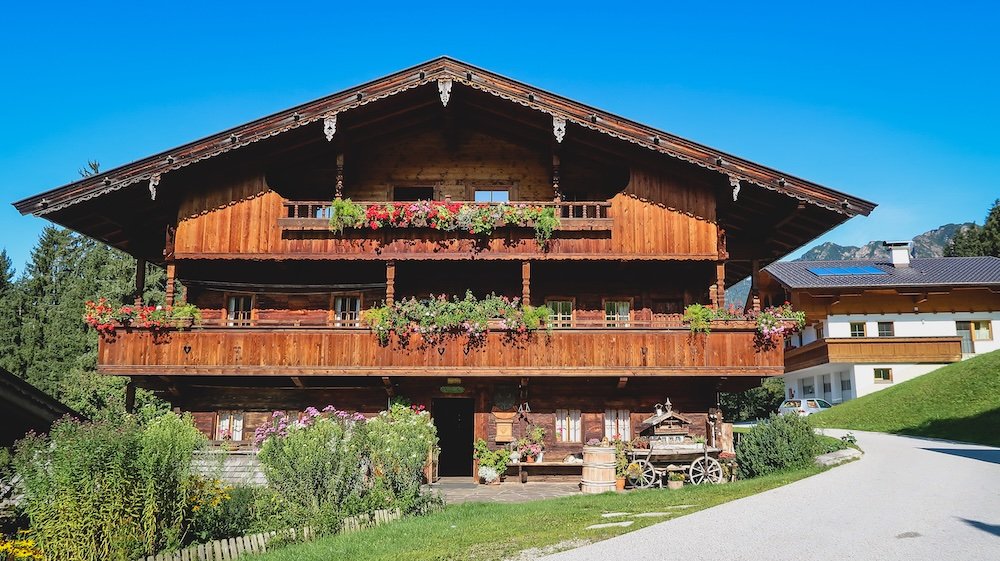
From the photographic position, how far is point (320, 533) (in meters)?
11.9

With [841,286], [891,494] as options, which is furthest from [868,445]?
[841,286]

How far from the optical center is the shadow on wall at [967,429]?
2381cm

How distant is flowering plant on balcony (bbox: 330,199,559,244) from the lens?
65.9 ft

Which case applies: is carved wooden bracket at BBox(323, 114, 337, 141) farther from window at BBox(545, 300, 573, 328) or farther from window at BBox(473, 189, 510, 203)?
window at BBox(545, 300, 573, 328)

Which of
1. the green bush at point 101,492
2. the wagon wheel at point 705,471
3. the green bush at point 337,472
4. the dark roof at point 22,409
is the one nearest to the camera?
the dark roof at point 22,409

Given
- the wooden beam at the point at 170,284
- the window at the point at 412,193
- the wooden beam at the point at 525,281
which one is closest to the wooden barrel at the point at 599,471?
the wooden beam at the point at 525,281

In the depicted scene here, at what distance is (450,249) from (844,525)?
12739 millimetres

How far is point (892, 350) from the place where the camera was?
1645 inches

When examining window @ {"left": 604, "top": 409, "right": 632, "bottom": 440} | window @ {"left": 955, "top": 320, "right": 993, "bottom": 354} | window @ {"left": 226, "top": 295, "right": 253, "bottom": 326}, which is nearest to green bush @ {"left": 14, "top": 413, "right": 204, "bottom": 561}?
window @ {"left": 226, "top": 295, "right": 253, "bottom": 326}

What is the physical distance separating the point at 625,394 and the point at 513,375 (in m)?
3.74

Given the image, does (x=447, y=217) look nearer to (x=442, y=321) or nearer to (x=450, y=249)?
(x=450, y=249)

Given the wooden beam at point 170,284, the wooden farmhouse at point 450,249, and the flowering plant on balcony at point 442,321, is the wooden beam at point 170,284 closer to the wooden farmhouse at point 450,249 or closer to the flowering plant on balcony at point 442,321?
the wooden farmhouse at point 450,249

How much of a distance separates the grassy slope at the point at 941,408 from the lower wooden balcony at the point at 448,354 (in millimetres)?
10642

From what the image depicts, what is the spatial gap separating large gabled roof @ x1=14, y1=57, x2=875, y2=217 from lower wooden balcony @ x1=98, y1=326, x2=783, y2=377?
4.02 meters
